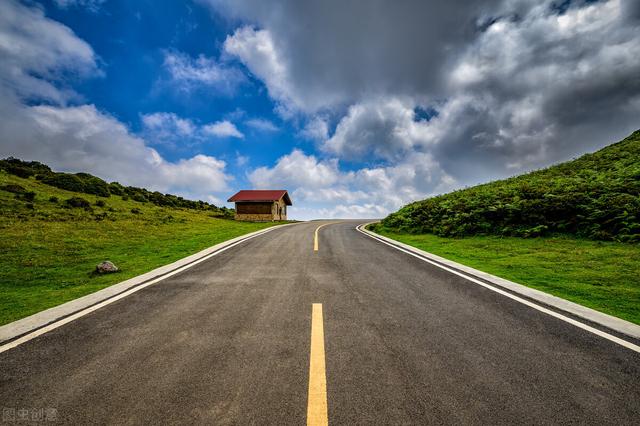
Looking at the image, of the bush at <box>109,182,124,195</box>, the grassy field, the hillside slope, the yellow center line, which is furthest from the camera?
the bush at <box>109,182,124,195</box>

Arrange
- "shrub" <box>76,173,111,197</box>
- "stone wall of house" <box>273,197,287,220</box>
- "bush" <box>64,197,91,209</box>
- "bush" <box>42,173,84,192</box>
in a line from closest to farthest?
1. "bush" <box>64,197,91,209</box>
2. "bush" <box>42,173,84,192</box>
3. "shrub" <box>76,173,111,197</box>
4. "stone wall of house" <box>273,197,287,220</box>

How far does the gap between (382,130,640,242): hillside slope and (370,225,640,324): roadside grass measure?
831 millimetres

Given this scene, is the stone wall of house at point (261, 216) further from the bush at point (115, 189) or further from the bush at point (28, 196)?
the bush at point (28, 196)

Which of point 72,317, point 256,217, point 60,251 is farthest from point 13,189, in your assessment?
point 72,317

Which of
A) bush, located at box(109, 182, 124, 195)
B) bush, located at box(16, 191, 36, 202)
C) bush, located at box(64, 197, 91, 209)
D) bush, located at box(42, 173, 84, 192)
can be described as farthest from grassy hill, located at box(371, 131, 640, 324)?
bush, located at box(109, 182, 124, 195)

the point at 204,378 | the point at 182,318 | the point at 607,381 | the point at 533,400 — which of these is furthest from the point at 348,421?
the point at 182,318

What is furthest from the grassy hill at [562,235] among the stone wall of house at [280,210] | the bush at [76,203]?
the stone wall of house at [280,210]

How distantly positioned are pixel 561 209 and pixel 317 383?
13403mm

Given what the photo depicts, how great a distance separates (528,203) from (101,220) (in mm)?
25388

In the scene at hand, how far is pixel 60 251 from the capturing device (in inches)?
390

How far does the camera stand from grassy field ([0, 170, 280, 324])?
563 centimetres

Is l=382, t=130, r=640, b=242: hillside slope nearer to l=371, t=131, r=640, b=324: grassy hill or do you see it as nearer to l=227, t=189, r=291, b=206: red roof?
l=371, t=131, r=640, b=324: grassy hill

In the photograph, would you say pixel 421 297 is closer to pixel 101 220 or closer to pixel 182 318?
pixel 182 318

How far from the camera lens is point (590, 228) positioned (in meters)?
9.72
